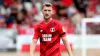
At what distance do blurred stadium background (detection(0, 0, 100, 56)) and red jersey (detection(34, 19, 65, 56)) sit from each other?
6.70 meters

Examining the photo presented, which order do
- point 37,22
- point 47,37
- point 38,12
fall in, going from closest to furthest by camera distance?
point 47,37 < point 37,22 < point 38,12

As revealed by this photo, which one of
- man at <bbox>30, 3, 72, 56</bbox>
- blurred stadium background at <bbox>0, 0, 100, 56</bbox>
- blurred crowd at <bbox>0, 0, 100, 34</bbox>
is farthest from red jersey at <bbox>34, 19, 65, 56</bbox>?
blurred crowd at <bbox>0, 0, 100, 34</bbox>

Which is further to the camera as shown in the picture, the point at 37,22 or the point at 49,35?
the point at 37,22

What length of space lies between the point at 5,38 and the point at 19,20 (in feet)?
4.00

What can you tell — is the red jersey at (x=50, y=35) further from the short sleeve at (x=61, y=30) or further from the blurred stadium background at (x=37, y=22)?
the blurred stadium background at (x=37, y=22)

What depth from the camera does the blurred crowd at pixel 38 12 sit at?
17125mm

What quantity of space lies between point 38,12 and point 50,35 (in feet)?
34.1

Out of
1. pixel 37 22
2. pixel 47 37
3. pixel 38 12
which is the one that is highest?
pixel 47 37

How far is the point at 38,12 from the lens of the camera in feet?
59.5

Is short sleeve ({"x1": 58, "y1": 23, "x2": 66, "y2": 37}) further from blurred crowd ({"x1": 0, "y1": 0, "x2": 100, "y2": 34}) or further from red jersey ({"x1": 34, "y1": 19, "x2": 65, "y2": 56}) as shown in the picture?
blurred crowd ({"x1": 0, "y1": 0, "x2": 100, "y2": 34})

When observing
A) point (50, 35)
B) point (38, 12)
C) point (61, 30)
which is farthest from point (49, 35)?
point (38, 12)

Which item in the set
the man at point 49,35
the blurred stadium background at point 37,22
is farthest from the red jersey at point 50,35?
the blurred stadium background at point 37,22

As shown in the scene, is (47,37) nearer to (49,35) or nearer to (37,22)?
(49,35)

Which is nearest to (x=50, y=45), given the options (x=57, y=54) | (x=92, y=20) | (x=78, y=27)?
(x=57, y=54)
